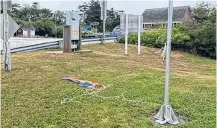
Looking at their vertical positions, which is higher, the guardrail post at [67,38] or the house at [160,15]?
the house at [160,15]

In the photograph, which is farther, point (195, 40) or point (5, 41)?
point (195, 40)

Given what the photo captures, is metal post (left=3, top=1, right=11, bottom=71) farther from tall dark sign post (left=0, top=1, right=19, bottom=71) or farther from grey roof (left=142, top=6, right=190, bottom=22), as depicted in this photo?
grey roof (left=142, top=6, right=190, bottom=22)

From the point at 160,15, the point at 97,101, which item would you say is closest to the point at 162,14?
the point at 160,15

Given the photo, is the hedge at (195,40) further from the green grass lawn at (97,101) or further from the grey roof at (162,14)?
the grey roof at (162,14)

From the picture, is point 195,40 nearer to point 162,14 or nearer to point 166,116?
point 166,116

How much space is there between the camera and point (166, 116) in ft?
13.9

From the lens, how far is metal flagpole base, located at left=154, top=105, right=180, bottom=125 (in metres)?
4.18

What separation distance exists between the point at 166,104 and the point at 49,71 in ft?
12.0

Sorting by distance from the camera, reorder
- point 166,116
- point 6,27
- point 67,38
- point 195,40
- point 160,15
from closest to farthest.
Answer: point 166,116 < point 6,27 < point 67,38 < point 195,40 < point 160,15

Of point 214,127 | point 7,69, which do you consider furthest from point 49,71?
point 214,127

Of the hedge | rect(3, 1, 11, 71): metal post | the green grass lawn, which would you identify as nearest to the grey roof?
the hedge

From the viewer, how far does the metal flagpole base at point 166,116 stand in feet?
13.7

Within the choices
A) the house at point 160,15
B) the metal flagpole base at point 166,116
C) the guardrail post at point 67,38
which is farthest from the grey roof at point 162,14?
the metal flagpole base at point 166,116

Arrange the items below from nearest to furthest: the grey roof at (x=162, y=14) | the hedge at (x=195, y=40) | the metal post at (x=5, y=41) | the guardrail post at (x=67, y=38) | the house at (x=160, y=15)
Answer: the metal post at (x=5, y=41) → the guardrail post at (x=67, y=38) → the hedge at (x=195, y=40) → the house at (x=160, y=15) → the grey roof at (x=162, y=14)
